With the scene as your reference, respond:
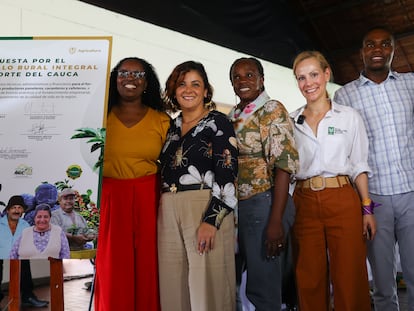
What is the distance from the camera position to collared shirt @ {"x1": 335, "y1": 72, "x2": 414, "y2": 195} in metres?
2.17

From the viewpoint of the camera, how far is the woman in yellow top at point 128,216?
1.99 meters

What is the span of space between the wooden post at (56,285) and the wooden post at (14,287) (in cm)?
14

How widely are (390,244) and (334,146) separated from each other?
0.62m

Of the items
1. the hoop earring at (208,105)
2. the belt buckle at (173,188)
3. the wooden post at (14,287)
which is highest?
the hoop earring at (208,105)

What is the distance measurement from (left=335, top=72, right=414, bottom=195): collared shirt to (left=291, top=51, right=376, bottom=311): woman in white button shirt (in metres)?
0.19

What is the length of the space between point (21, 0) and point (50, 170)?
2.44 m

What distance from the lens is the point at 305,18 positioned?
249 inches

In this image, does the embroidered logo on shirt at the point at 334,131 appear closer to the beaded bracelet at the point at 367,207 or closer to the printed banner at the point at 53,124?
the beaded bracelet at the point at 367,207

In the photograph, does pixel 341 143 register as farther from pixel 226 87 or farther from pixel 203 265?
pixel 226 87

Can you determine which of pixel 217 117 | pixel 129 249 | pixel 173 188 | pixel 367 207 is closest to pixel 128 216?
pixel 129 249

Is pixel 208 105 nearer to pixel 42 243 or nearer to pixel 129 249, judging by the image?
pixel 129 249

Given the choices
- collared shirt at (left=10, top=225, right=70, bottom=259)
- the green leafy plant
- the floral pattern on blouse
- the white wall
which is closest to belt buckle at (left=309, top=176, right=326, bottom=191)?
the floral pattern on blouse

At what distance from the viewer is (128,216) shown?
6.59 ft

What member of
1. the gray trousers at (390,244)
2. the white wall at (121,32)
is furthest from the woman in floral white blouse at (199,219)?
the white wall at (121,32)
